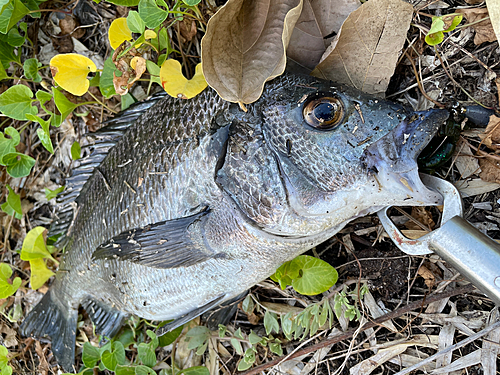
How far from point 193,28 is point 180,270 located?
1220mm

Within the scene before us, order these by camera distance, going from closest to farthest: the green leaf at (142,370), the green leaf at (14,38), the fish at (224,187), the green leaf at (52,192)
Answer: the fish at (224,187), the green leaf at (142,370), the green leaf at (14,38), the green leaf at (52,192)

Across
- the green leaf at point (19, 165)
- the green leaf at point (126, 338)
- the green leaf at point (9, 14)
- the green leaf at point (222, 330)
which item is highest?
the green leaf at point (9, 14)

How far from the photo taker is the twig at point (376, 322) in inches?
67.8

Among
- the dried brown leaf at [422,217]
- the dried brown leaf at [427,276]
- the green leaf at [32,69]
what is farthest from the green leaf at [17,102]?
the dried brown leaf at [427,276]

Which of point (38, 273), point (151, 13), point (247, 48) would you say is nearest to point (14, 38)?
point (151, 13)

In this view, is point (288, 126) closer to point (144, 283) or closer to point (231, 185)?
point (231, 185)

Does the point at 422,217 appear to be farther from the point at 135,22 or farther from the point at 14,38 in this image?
the point at 14,38

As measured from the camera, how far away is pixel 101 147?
216cm

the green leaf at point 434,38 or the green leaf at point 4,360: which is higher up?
the green leaf at point 434,38

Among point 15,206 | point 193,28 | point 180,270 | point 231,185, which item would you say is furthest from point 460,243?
point 15,206

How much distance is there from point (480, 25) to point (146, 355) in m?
2.29

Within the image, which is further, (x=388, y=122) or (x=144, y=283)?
(x=144, y=283)

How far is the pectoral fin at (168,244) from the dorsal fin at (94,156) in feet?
2.05

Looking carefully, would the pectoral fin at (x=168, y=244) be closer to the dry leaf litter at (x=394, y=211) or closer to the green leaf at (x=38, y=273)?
the dry leaf litter at (x=394, y=211)
